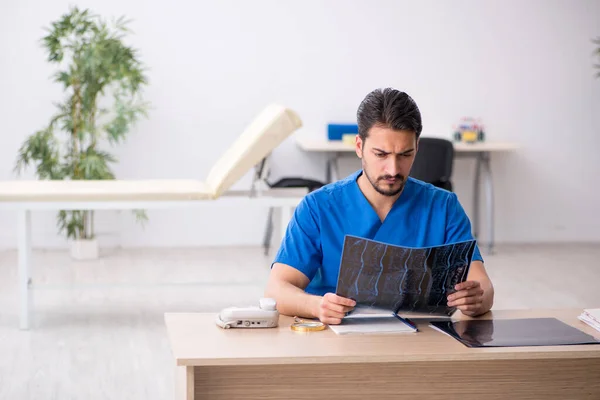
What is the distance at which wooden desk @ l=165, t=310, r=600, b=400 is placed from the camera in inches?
69.7

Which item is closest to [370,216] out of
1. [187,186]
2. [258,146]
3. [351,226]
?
[351,226]

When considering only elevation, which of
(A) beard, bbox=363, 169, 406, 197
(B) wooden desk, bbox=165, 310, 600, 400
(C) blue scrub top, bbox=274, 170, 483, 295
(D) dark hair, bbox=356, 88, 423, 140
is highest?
(D) dark hair, bbox=356, 88, 423, 140

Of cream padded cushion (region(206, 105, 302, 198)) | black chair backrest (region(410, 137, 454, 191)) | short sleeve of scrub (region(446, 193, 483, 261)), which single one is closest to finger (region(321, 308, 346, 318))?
short sleeve of scrub (region(446, 193, 483, 261))

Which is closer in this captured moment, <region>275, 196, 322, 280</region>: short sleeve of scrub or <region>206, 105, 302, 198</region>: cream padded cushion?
<region>275, 196, 322, 280</region>: short sleeve of scrub

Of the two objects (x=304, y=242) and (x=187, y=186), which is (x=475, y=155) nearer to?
(x=187, y=186)

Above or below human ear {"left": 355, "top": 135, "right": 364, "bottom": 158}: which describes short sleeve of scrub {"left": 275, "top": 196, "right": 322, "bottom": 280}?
below

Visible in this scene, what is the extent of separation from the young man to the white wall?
3.99 meters

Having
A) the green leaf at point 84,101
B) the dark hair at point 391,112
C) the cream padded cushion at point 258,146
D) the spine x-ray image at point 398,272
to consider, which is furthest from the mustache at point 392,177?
the green leaf at point 84,101

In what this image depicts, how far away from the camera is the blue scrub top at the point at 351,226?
228cm

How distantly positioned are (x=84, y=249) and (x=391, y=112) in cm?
392

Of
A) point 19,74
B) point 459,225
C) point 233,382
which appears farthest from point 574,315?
point 19,74

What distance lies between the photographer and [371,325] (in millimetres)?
2016

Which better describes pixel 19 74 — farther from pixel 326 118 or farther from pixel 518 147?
pixel 518 147

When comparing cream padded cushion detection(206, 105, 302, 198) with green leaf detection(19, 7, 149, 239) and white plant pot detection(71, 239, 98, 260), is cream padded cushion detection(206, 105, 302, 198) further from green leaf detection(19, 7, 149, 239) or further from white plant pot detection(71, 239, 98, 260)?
white plant pot detection(71, 239, 98, 260)
